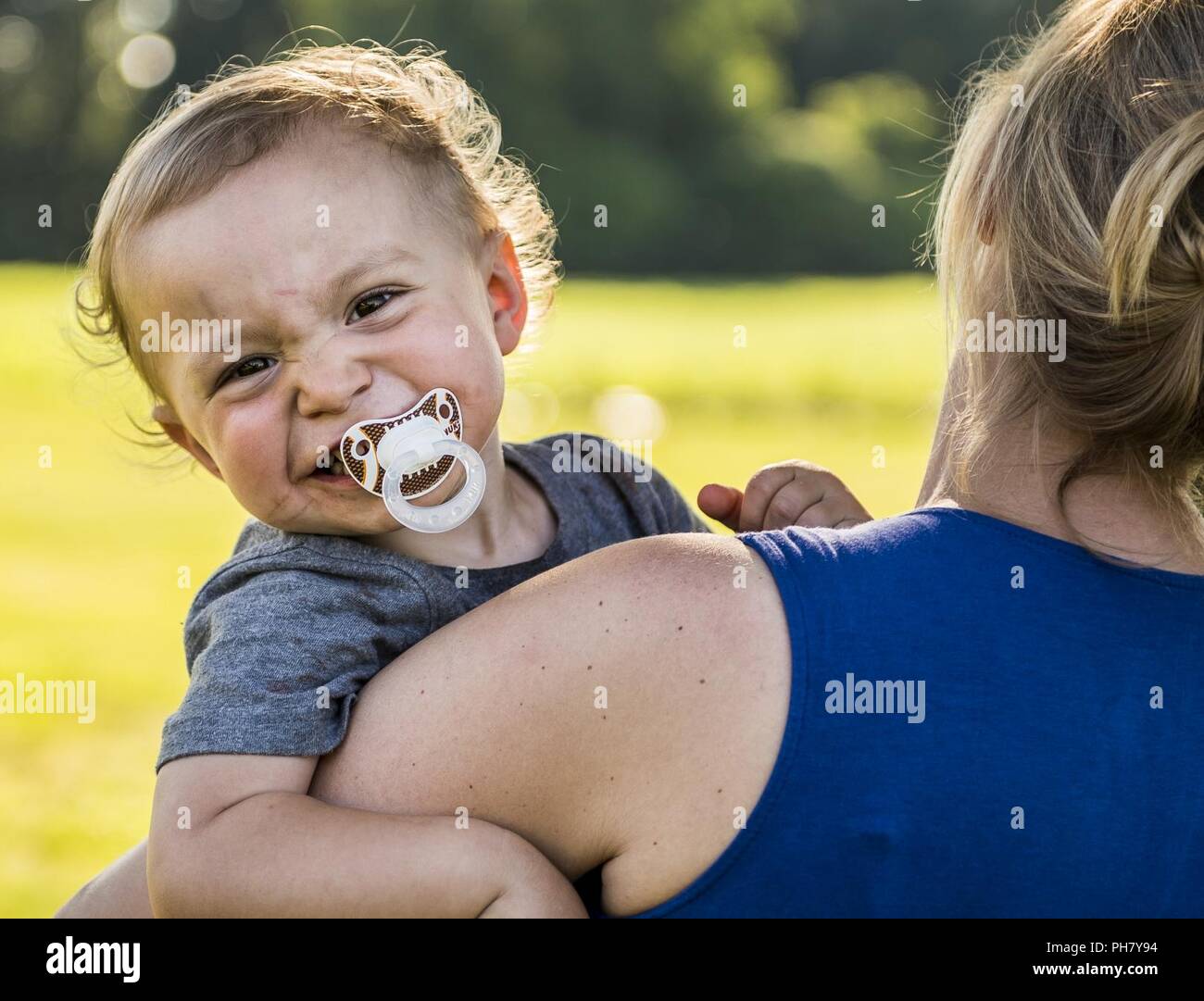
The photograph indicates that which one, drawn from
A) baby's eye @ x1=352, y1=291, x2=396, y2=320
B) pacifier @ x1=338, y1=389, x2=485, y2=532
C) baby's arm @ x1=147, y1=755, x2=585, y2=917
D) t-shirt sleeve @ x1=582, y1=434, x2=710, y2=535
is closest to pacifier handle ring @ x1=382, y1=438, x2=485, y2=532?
pacifier @ x1=338, y1=389, x2=485, y2=532

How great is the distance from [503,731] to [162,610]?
18.9ft

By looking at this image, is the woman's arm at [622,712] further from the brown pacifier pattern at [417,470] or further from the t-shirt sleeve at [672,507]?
the t-shirt sleeve at [672,507]

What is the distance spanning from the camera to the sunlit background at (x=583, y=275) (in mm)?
4219

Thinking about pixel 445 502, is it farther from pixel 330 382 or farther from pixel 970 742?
pixel 970 742

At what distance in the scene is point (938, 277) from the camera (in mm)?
1314

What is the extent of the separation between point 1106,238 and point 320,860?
77 cm

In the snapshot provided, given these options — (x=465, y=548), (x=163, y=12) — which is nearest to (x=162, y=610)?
(x=465, y=548)

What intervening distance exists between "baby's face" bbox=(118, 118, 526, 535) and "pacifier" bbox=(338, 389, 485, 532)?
15mm

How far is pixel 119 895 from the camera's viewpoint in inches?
55.4

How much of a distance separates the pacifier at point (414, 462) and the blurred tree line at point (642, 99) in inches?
919

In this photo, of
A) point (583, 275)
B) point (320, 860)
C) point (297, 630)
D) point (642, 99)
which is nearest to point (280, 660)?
point (297, 630)

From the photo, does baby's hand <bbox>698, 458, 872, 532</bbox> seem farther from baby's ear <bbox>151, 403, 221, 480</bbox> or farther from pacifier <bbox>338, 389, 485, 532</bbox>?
baby's ear <bbox>151, 403, 221, 480</bbox>
